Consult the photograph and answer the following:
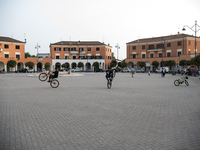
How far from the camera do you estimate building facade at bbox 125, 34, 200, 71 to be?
5775cm

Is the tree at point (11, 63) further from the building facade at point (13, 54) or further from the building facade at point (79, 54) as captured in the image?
the building facade at point (79, 54)

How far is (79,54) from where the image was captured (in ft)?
250

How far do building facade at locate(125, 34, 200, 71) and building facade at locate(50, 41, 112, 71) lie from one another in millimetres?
10333

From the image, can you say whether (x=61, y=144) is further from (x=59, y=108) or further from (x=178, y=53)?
(x=178, y=53)

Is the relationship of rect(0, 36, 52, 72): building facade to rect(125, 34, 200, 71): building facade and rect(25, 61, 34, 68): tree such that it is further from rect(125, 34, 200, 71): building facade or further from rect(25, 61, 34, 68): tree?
rect(125, 34, 200, 71): building facade

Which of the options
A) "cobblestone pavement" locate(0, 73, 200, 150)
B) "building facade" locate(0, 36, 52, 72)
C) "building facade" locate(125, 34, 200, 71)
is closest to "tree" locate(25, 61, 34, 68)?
"building facade" locate(0, 36, 52, 72)

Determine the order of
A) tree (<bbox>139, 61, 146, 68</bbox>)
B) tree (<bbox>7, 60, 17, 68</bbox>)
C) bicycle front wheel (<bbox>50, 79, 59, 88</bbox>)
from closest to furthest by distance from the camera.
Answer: bicycle front wheel (<bbox>50, 79, 59, 88</bbox>) < tree (<bbox>7, 60, 17, 68</bbox>) < tree (<bbox>139, 61, 146, 68</bbox>)

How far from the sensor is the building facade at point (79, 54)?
7431 centimetres

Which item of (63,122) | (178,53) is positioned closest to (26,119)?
(63,122)

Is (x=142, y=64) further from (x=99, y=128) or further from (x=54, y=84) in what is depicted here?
(x=99, y=128)

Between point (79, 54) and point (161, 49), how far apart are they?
28.8m

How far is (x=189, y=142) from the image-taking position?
4426 mm

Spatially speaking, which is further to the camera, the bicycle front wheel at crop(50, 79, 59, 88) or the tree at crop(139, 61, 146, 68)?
the tree at crop(139, 61, 146, 68)

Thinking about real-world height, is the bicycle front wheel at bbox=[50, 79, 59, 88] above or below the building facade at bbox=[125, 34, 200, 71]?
below
